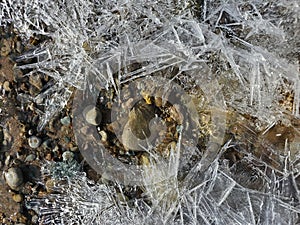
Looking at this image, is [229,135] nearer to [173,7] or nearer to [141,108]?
[141,108]

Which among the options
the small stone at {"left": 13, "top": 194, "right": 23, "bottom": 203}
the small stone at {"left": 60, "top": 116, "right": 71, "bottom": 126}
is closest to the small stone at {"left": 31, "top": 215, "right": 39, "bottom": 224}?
the small stone at {"left": 13, "top": 194, "right": 23, "bottom": 203}

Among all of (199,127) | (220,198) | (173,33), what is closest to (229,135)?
(199,127)

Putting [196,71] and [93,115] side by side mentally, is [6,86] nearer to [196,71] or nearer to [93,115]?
[93,115]

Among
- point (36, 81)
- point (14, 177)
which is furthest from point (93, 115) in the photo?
point (14, 177)

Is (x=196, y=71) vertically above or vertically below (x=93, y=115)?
above

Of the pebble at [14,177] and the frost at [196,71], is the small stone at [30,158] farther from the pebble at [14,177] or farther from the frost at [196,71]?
the frost at [196,71]

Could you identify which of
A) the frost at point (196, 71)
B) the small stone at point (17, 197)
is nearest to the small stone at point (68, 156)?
the frost at point (196, 71)
